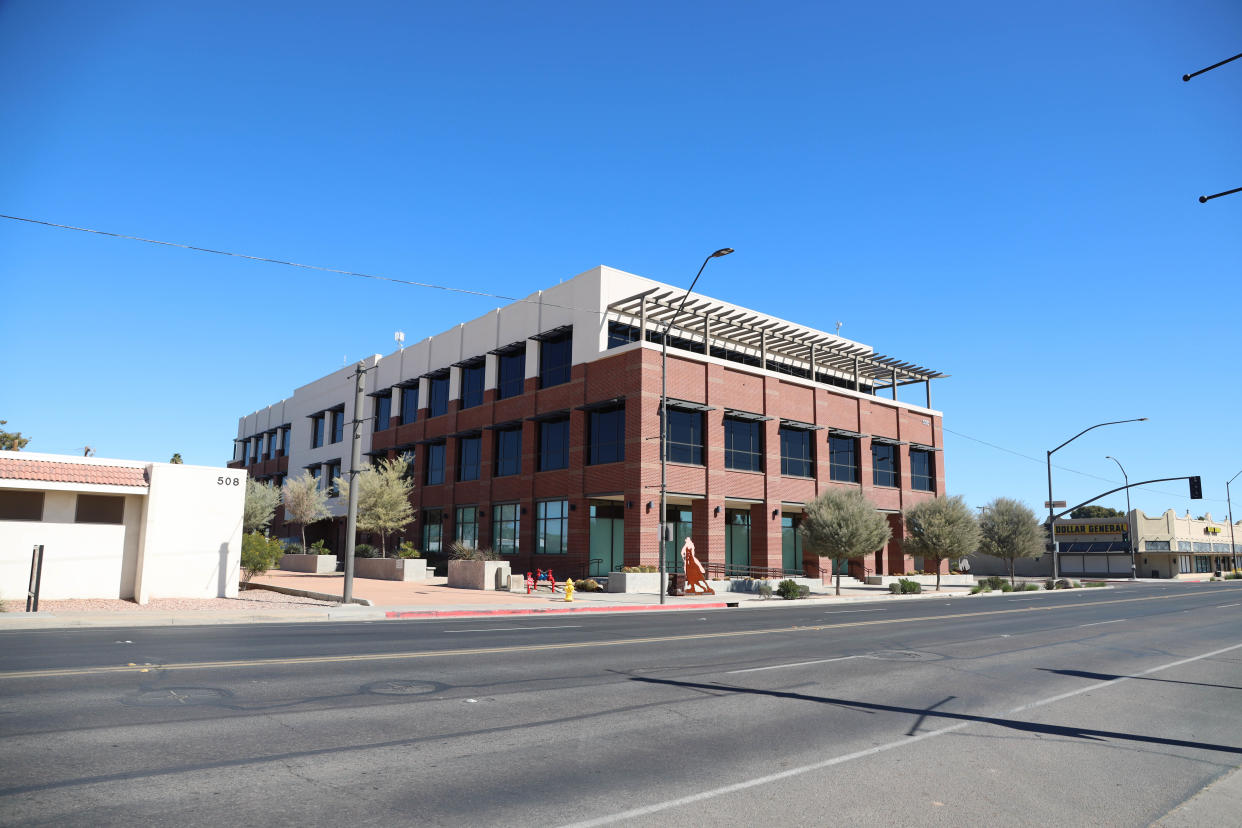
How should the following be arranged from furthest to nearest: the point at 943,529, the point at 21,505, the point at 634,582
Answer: the point at 943,529 < the point at 634,582 < the point at 21,505

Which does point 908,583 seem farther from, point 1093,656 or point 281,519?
point 281,519

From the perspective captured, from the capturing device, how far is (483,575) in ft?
108

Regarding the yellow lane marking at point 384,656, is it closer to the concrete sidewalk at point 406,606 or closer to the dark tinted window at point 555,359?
the concrete sidewalk at point 406,606

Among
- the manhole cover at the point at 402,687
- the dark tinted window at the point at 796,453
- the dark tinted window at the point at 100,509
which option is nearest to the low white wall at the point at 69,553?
the dark tinted window at the point at 100,509

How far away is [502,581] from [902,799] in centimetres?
2869

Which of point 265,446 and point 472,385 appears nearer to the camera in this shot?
point 472,385

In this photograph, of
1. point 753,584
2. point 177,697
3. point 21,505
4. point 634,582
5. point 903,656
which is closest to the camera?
point 177,697

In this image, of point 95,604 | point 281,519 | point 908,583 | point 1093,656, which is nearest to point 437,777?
point 1093,656

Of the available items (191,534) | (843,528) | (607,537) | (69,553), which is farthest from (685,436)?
(69,553)

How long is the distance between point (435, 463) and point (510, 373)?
9804 mm

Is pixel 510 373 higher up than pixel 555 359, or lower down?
lower down

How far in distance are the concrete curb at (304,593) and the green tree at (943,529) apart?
3403 centimetres

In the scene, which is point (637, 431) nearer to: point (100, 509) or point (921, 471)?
point (100, 509)

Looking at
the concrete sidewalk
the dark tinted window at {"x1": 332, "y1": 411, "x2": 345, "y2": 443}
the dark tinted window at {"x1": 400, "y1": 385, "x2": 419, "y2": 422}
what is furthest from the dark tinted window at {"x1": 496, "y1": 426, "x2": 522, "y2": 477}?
the dark tinted window at {"x1": 332, "y1": 411, "x2": 345, "y2": 443}
